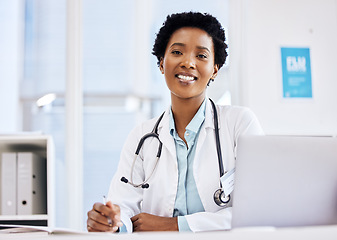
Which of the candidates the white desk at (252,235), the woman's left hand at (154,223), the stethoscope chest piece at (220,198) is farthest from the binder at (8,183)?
the white desk at (252,235)

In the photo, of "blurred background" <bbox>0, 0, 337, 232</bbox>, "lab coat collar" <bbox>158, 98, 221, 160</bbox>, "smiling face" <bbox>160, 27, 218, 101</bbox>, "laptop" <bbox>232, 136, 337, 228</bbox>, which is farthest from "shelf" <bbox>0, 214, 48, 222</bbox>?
"laptop" <bbox>232, 136, 337, 228</bbox>

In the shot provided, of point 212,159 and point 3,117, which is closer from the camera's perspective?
point 212,159

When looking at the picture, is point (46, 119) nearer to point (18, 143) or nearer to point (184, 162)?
point (18, 143)

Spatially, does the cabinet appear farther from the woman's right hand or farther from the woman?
the woman's right hand

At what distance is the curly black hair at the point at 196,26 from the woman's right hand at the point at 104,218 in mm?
766

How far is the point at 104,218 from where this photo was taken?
1.20 meters

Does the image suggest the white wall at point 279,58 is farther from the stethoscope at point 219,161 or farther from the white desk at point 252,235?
the white desk at point 252,235

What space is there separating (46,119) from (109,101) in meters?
0.43

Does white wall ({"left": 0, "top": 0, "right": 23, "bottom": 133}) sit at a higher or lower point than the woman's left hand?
higher

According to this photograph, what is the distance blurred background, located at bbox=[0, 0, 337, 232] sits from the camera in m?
2.55

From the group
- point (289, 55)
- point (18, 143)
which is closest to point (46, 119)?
point (18, 143)

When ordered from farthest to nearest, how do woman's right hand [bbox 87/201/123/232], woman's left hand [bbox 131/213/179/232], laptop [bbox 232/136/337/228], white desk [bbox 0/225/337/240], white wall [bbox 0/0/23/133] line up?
white wall [bbox 0/0/23/133], woman's left hand [bbox 131/213/179/232], woman's right hand [bbox 87/201/123/232], laptop [bbox 232/136/337/228], white desk [bbox 0/225/337/240]

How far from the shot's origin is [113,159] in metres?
2.69

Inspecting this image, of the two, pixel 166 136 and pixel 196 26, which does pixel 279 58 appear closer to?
pixel 196 26
